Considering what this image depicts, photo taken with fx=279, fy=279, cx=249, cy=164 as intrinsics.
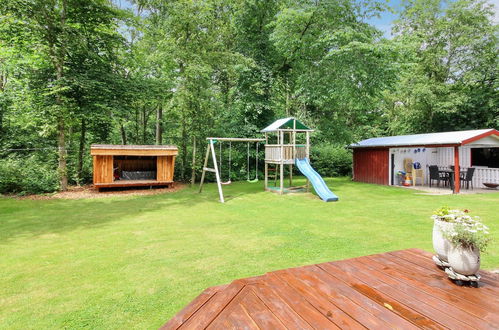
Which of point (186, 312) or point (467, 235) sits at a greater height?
point (467, 235)

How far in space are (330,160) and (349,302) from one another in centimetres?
1667

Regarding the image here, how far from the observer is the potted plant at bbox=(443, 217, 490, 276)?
2.09 m

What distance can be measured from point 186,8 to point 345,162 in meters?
12.8

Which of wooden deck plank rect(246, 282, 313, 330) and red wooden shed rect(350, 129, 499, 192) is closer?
wooden deck plank rect(246, 282, 313, 330)

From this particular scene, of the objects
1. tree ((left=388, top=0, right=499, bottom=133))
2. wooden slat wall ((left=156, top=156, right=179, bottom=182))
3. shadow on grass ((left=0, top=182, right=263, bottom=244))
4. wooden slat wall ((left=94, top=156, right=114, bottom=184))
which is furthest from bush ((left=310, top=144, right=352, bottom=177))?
wooden slat wall ((left=94, top=156, right=114, bottom=184))

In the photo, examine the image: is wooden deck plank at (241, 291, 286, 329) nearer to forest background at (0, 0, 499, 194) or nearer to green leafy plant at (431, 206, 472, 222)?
green leafy plant at (431, 206, 472, 222)

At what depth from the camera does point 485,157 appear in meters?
12.7

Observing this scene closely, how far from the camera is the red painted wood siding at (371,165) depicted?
1360cm

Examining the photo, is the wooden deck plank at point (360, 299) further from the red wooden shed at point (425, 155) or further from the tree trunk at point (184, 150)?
the tree trunk at point (184, 150)

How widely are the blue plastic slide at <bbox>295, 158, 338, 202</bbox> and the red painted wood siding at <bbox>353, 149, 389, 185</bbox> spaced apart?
4.99 metres

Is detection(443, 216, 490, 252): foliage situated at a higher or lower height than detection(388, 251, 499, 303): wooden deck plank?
higher

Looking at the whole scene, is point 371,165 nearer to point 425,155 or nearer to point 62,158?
point 425,155

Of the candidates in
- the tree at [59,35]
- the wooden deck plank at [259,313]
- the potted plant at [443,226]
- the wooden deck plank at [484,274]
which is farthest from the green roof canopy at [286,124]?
the wooden deck plank at [259,313]

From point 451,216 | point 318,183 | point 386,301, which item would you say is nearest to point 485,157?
point 318,183
